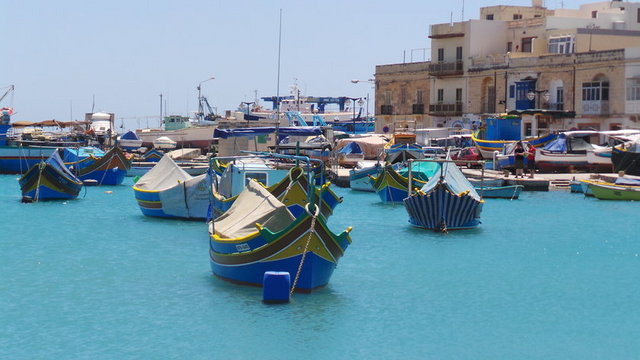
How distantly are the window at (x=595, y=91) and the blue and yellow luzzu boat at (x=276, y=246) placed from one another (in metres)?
40.5

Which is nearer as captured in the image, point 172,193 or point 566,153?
point 172,193

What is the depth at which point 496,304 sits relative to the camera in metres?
20.9

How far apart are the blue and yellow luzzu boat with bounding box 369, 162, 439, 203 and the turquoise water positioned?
5118mm

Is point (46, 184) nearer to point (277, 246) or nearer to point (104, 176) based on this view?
point (104, 176)

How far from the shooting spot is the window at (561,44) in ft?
208

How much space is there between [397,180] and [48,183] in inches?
560

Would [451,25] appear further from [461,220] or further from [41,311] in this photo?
[41,311]

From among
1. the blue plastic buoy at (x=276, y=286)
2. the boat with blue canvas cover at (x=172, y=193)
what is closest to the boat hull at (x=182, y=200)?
the boat with blue canvas cover at (x=172, y=193)

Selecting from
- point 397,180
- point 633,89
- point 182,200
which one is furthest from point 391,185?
point 633,89

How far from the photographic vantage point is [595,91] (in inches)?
2308

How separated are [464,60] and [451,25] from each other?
262 cm

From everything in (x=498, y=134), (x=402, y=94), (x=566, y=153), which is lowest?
(x=566, y=153)

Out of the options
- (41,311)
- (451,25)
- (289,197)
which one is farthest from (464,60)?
(41,311)

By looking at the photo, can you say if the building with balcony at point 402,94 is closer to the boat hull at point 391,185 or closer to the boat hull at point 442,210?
the boat hull at point 391,185
